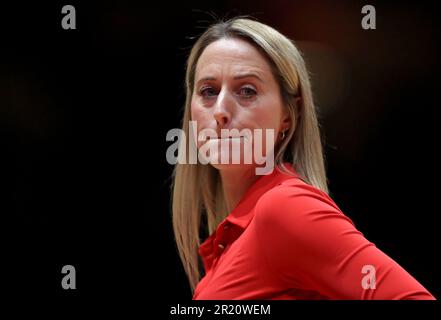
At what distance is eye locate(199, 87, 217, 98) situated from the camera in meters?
1.49

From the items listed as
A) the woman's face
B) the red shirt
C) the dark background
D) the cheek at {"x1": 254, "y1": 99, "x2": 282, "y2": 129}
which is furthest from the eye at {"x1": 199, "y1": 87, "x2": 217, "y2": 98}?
the dark background

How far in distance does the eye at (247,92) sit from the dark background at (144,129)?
63 cm

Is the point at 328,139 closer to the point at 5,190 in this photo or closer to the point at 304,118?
the point at 304,118

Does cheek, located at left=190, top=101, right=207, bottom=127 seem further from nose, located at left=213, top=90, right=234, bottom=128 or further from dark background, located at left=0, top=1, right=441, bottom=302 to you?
dark background, located at left=0, top=1, right=441, bottom=302

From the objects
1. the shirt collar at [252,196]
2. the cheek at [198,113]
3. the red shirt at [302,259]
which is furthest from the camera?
the cheek at [198,113]

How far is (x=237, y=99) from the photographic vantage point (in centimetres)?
143

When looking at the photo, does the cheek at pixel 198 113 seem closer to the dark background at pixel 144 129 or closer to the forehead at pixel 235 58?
the forehead at pixel 235 58

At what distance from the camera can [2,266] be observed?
85.3 inches

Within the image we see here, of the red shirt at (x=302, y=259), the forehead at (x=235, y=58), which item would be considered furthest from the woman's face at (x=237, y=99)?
the red shirt at (x=302, y=259)

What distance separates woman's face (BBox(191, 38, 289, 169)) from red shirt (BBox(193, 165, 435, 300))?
18 centimetres

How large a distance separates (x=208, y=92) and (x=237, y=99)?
0.09 meters

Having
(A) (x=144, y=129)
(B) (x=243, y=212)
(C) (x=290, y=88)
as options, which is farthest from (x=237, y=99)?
(A) (x=144, y=129)

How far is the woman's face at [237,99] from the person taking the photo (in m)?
1.41

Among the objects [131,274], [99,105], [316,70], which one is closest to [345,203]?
[316,70]
